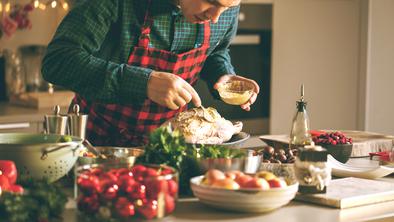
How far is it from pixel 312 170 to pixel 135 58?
90 cm

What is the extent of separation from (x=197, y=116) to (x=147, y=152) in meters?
0.41

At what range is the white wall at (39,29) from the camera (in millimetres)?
4301

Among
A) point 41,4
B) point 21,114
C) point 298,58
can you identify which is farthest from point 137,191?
point 41,4

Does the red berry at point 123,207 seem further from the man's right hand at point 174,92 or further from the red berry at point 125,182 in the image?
the man's right hand at point 174,92

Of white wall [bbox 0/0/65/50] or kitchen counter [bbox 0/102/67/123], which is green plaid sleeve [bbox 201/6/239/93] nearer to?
kitchen counter [bbox 0/102/67/123]

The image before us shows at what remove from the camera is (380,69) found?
13.2 ft

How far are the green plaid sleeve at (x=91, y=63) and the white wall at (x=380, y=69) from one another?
198 centimetres

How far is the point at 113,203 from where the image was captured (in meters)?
1.52

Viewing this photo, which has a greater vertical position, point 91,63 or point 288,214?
point 91,63

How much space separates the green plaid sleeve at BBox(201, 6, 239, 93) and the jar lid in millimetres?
1035

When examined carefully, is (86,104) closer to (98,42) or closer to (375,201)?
(98,42)

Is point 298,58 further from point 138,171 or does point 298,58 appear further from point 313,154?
point 138,171

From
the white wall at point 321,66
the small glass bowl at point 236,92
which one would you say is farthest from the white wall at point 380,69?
the small glass bowl at point 236,92

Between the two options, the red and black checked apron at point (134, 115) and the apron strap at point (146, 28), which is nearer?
the apron strap at point (146, 28)
